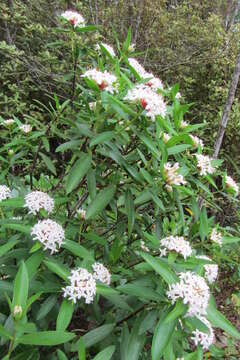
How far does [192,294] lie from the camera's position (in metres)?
1.01

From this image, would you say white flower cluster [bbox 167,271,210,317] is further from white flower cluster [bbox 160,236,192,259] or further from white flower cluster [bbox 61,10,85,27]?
white flower cluster [bbox 61,10,85,27]

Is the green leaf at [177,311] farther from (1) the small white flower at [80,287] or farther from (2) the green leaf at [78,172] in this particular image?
(2) the green leaf at [78,172]

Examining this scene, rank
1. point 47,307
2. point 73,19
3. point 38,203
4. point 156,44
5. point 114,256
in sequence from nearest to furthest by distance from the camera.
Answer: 1. point 47,307
2. point 38,203
3. point 114,256
4. point 73,19
5. point 156,44

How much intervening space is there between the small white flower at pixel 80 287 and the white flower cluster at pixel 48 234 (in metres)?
0.13

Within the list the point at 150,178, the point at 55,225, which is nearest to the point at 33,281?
the point at 55,225

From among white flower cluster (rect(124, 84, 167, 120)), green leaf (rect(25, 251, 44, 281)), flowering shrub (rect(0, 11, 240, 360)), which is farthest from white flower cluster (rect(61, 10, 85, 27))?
green leaf (rect(25, 251, 44, 281))

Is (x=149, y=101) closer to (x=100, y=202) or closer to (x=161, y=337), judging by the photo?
(x=100, y=202)

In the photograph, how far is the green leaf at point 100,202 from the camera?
1312mm

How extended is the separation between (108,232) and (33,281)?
64 centimetres

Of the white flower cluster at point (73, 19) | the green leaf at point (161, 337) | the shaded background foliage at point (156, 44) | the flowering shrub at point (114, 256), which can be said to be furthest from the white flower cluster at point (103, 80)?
the shaded background foliage at point (156, 44)

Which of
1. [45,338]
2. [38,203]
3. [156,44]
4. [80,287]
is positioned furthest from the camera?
[156,44]

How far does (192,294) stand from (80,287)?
35 cm

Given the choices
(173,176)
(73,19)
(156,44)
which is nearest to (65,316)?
(173,176)

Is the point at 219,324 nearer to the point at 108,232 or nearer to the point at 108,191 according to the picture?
the point at 108,191
